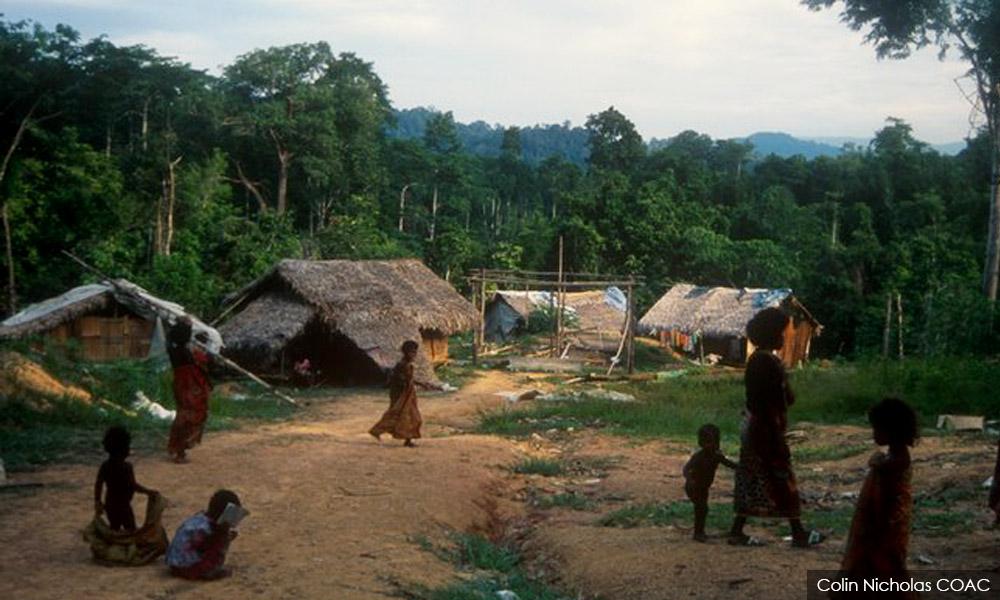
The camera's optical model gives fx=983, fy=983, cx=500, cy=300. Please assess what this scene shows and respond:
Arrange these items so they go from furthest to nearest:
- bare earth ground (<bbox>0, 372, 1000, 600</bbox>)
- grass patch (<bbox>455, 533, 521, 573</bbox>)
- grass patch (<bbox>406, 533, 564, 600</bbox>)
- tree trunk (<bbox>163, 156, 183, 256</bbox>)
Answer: tree trunk (<bbox>163, 156, 183, 256</bbox>), grass patch (<bbox>455, 533, 521, 573</bbox>), grass patch (<bbox>406, 533, 564, 600</bbox>), bare earth ground (<bbox>0, 372, 1000, 600</bbox>)

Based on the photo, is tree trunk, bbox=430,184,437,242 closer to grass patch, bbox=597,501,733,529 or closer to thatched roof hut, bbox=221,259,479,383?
thatched roof hut, bbox=221,259,479,383

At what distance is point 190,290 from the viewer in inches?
984

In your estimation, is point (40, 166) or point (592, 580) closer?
point (592, 580)

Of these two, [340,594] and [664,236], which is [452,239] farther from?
[340,594]

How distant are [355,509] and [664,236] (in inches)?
1255

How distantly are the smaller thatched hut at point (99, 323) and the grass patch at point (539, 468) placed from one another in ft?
32.4

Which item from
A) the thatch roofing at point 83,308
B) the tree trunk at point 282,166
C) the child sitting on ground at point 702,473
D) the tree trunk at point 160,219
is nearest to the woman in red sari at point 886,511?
the child sitting on ground at point 702,473

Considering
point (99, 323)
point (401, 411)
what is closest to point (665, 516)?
point (401, 411)

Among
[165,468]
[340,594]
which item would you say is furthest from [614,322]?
[340,594]

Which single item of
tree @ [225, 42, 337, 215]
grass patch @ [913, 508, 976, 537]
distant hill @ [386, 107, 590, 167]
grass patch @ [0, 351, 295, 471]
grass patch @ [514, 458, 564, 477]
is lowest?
grass patch @ [514, 458, 564, 477]

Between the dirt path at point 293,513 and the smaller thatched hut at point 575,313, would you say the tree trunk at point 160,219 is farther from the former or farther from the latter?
the dirt path at point 293,513

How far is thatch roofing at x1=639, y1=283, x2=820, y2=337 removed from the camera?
3159cm

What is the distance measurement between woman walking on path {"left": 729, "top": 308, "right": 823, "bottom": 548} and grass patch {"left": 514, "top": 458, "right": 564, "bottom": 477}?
4767 mm

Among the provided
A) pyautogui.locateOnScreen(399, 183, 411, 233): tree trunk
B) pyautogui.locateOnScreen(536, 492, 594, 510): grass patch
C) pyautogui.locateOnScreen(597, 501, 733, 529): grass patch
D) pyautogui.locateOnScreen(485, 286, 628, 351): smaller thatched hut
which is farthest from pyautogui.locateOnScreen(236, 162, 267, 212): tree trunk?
pyautogui.locateOnScreen(597, 501, 733, 529): grass patch
